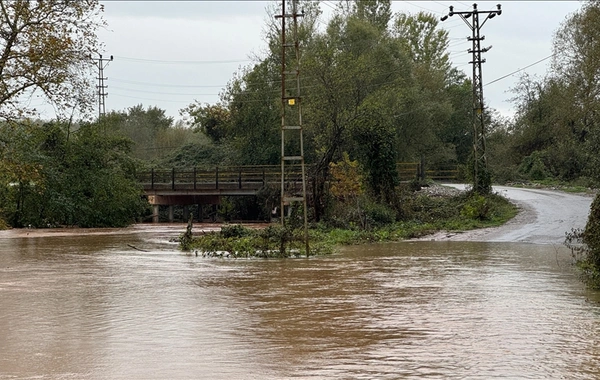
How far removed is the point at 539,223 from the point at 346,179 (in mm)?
7781

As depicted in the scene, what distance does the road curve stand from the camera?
27891 millimetres

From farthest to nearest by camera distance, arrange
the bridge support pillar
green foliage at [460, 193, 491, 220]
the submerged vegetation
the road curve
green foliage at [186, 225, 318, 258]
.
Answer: the bridge support pillar < green foliage at [460, 193, 491, 220] < the road curve < the submerged vegetation < green foliage at [186, 225, 318, 258]

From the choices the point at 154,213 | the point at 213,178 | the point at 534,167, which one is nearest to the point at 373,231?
the point at 213,178

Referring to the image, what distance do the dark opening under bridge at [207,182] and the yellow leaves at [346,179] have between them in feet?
49.1

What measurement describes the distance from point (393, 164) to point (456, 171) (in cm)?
2768

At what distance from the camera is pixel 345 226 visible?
32094mm

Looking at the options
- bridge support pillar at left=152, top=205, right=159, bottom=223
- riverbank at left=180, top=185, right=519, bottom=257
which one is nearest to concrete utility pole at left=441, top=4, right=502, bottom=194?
riverbank at left=180, top=185, right=519, bottom=257

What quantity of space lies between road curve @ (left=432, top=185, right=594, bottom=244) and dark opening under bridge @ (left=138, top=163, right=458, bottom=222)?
38.1 feet

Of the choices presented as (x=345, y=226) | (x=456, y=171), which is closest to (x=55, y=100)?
(x=345, y=226)

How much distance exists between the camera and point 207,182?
52688mm

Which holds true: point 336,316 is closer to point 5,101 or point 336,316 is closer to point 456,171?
point 5,101

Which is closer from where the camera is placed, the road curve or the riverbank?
the riverbank

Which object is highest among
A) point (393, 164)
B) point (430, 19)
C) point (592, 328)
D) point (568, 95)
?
point (430, 19)

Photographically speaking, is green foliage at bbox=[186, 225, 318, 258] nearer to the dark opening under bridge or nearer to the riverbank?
the riverbank
